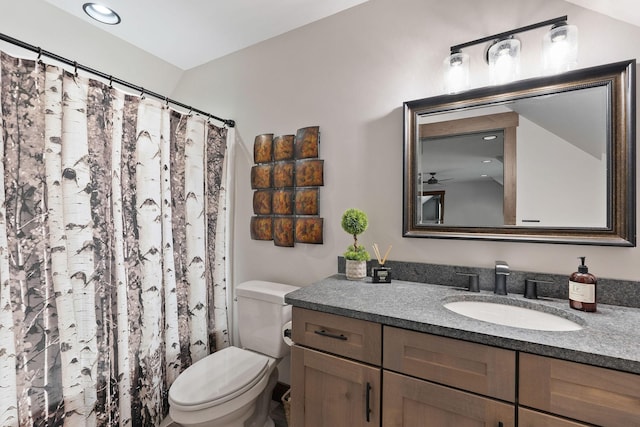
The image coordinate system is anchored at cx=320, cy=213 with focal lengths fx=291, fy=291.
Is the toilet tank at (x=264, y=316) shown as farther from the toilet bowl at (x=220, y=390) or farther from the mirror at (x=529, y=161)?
the mirror at (x=529, y=161)

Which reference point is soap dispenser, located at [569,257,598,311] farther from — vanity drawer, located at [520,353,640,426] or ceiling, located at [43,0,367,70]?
ceiling, located at [43,0,367,70]

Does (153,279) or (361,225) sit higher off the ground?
(361,225)

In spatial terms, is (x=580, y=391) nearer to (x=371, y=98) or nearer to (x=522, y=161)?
(x=522, y=161)

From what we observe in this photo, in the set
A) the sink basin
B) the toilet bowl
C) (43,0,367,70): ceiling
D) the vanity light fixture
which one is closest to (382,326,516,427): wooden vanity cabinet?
the sink basin

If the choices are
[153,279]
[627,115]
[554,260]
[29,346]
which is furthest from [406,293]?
[29,346]

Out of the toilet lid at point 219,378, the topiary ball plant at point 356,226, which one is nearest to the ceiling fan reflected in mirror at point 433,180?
the topiary ball plant at point 356,226

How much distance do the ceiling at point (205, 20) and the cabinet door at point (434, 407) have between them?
1965 millimetres

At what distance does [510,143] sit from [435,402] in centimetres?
114

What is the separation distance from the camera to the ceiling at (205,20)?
1.72 m

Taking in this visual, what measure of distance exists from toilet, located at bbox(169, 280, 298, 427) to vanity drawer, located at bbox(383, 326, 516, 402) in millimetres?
830

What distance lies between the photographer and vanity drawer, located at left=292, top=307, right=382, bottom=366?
1055 mm

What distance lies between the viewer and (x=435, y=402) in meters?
0.94

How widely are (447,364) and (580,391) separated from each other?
0.33 meters

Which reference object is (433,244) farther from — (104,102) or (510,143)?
(104,102)
